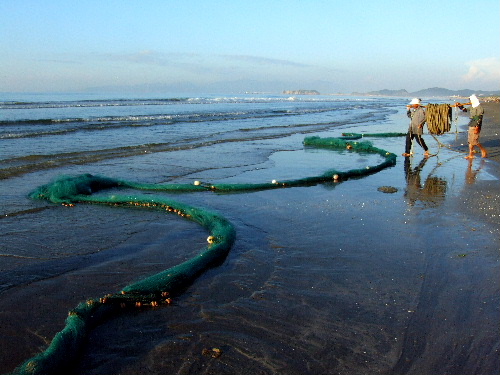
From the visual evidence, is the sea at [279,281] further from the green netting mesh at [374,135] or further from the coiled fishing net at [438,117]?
the green netting mesh at [374,135]

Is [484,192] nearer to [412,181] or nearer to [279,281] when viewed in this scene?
[412,181]

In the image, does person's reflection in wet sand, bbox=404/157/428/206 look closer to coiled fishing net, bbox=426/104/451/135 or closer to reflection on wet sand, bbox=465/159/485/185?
reflection on wet sand, bbox=465/159/485/185

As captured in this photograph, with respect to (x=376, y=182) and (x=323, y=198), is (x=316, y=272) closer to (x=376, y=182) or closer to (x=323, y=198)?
(x=323, y=198)

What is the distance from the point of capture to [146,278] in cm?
414

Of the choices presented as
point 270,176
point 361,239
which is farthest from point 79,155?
point 361,239

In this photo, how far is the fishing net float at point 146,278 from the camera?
2965 millimetres

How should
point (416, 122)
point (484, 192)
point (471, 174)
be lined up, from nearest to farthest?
point (484, 192) → point (471, 174) → point (416, 122)

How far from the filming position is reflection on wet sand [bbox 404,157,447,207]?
7.57 meters

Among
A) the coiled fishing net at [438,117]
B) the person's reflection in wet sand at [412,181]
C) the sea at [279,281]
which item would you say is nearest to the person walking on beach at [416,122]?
the person's reflection in wet sand at [412,181]

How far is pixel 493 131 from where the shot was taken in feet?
64.6

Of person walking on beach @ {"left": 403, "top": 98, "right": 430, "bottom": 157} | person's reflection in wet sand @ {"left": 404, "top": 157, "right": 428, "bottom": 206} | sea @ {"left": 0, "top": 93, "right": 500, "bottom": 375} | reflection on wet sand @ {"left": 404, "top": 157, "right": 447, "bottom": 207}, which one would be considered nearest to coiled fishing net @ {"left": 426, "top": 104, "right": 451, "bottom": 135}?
person walking on beach @ {"left": 403, "top": 98, "right": 430, "bottom": 157}

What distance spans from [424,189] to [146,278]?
6.33m

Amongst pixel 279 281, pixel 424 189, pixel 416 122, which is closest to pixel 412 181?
pixel 424 189

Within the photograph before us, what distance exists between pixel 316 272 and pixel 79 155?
1059 centimetres
